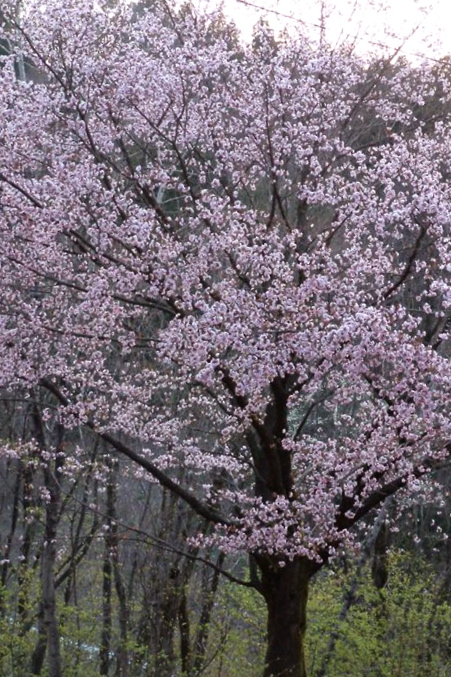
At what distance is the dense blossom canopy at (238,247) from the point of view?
7016mm

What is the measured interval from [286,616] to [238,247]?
3.19 m

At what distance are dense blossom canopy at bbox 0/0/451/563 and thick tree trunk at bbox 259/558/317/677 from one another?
0.38 m

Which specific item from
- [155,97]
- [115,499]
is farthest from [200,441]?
[155,97]

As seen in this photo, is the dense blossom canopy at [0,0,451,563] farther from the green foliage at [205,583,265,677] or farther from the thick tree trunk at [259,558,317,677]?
the green foliage at [205,583,265,677]

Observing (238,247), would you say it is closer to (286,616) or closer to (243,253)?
(243,253)

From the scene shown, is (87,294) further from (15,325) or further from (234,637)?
(234,637)

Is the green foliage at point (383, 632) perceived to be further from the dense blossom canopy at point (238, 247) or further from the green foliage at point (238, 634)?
the dense blossom canopy at point (238, 247)

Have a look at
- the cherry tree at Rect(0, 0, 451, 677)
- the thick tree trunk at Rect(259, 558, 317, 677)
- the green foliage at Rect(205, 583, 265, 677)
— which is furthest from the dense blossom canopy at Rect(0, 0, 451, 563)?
the green foliage at Rect(205, 583, 265, 677)

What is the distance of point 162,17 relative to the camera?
29.9 ft

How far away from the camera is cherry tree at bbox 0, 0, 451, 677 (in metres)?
7.04

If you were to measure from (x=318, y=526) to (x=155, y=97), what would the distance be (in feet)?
13.3

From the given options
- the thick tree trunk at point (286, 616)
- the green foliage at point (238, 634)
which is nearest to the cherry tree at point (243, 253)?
the thick tree trunk at point (286, 616)

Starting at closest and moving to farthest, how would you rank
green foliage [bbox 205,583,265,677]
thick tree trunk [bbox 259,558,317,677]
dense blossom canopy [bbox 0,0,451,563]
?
dense blossom canopy [bbox 0,0,451,563], thick tree trunk [bbox 259,558,317,677], green foliage [bbox 205,583,265,677]

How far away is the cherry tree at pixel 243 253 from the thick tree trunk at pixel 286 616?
19 mm
